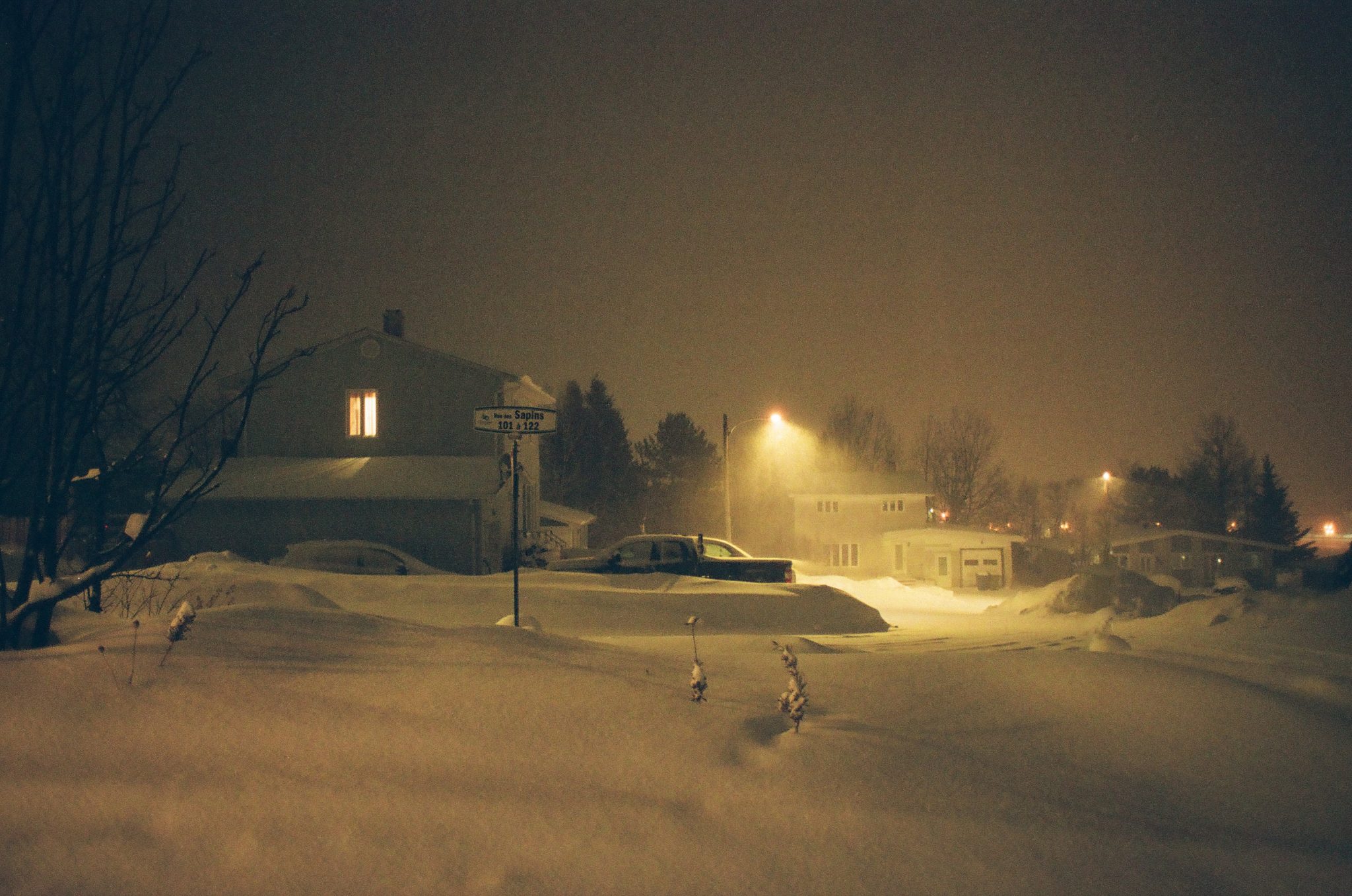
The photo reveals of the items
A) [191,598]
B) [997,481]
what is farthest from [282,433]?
[997,481]

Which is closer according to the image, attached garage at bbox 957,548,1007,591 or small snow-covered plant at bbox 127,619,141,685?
small snow-covered plant at bbox 127,619,141,685

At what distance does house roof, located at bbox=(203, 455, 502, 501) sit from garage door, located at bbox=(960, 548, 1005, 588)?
1259 inches

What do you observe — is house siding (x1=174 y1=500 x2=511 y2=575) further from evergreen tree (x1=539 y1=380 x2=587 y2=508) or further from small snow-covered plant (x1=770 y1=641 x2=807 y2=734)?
evergreen tree (x1=539 y1=380 x2=587 y2=508)

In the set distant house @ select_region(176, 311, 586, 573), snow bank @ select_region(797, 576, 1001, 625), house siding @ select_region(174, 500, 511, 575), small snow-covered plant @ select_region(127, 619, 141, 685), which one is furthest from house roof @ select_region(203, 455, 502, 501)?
small snow-covered plant @ select_region(127, 619, 141, 685)

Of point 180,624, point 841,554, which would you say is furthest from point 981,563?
point 180,624

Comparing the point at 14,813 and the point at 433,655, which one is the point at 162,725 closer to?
the point at 14,813

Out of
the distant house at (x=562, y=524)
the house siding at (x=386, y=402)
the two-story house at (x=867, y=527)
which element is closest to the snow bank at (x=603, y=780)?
the house siding at (x=386, y=402)

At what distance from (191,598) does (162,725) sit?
8.17 m

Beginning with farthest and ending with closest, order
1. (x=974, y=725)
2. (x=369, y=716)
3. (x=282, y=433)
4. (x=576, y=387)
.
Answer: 1. (x=576, y=387)
2. (x=282, y=433)
3. (x=974, y=725)
4. (x=369, y=716)

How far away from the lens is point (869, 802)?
153 inches

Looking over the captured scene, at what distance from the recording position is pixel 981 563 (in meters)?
51.3

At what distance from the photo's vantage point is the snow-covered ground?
3318 mm

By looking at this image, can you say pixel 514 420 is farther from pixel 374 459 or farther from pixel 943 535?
pixel 943 535

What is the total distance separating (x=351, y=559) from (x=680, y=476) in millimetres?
52934
